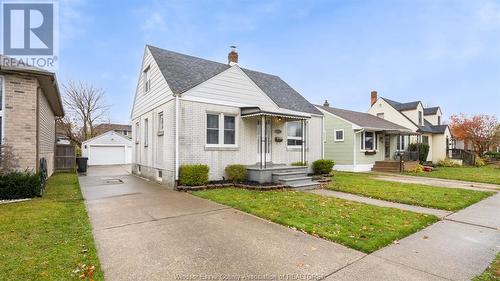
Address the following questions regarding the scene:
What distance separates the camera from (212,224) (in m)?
5.34

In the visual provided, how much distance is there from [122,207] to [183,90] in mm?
5023

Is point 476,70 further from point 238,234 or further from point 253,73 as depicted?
point 238,234

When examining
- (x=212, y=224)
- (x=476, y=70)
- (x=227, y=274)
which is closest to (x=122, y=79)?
(x=212, y=224)

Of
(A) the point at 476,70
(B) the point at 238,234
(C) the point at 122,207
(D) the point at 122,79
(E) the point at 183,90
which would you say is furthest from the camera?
(D) the point at 122,79

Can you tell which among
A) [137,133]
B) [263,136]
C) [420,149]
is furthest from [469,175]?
[137,133]

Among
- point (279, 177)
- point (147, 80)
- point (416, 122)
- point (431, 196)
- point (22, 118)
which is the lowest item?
point (431, 196)

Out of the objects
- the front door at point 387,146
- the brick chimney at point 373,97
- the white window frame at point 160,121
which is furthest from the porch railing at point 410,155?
the white window frame at point 160,121

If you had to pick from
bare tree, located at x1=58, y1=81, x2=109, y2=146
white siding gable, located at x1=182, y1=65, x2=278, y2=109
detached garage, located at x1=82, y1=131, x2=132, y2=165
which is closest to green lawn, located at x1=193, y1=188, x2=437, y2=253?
white siding gable, located at x1=182, y1=65, x2=278, y2=109

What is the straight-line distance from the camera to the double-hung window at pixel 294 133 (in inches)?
523

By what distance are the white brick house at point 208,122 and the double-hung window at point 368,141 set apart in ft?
23.5

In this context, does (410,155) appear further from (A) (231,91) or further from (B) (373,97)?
(A) (231,91)

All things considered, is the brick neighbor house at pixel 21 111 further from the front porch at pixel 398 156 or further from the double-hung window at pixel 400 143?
the double-hung window at pixel 400 143

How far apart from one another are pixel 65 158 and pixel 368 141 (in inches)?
905

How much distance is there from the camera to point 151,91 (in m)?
12.6
